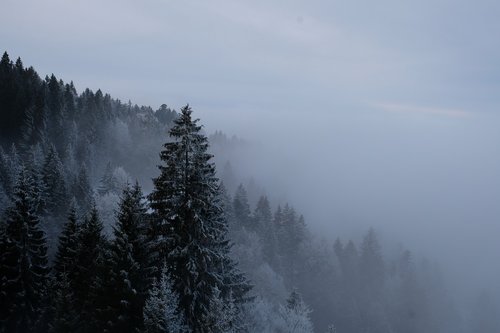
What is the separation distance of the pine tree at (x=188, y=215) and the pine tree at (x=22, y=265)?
39.1 ft

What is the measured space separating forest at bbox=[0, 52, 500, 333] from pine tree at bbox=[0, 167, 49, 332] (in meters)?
0.08

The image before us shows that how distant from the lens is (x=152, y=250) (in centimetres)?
2005

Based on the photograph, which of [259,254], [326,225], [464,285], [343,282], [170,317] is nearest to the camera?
[170,317]

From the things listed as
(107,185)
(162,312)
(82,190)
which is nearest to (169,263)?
(162,312)

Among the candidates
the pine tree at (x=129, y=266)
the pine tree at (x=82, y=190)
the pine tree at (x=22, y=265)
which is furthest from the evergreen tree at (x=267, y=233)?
the pine tree at (x=129, y=266)

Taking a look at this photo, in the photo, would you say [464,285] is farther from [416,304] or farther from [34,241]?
[34,241]

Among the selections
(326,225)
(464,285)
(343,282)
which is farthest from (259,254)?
(464,285)

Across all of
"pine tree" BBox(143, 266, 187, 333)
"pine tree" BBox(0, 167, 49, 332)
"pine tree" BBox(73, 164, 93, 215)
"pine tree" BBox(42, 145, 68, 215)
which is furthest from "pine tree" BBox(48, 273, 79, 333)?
"pine tree" BBox(73, 164, 93, 215)

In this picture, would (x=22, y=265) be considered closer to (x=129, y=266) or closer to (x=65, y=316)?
(x=65, y=316)

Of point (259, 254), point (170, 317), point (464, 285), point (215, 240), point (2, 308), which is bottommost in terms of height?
point (464, 285)

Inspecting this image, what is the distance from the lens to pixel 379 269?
309 ft

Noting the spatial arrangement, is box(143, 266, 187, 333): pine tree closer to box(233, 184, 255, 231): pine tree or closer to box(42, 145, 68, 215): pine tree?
box(42, 145, 68, 215): pine tree

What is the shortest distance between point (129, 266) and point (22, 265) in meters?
11.1

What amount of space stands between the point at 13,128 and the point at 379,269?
83906 mm
